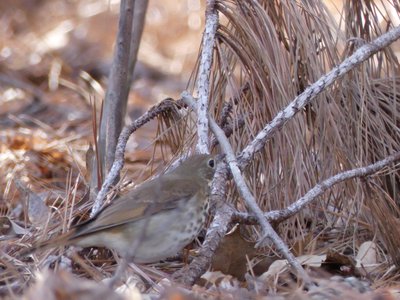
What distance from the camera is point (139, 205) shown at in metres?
3.15

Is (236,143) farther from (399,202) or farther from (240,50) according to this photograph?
(399,202)

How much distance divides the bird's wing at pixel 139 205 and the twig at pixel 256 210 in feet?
0.65

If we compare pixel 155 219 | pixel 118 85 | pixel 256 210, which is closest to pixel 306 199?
pixel 256 210

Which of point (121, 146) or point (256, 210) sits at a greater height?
point (121, 146)

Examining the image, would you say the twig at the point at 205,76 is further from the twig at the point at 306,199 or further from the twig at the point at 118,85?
the twig at the point at 118,85

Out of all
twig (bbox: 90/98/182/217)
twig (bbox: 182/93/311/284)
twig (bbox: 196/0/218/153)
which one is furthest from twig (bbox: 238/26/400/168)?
twig (bbox: 90/98/182/217)

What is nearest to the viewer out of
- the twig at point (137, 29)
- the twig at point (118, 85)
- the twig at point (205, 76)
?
the twig at point (205, 76)

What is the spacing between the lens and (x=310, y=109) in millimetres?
3611

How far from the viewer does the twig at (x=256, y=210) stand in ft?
9.44

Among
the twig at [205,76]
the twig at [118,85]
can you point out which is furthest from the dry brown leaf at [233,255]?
the twig at [118,85]

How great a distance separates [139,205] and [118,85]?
1.20 metres

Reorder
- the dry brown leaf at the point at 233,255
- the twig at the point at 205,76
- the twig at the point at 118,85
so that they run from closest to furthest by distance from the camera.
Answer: the dry brown leaf at the point at 233,255 → the twig at the point at 205,76 → the twig at the point at 118,85

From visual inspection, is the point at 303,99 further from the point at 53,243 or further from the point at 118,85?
the point at 118,85

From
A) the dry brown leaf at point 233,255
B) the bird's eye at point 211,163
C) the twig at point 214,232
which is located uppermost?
the bird's eye at point 211,163
